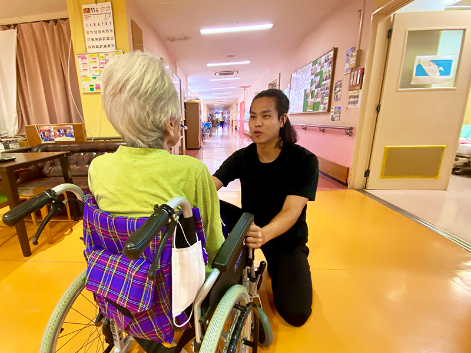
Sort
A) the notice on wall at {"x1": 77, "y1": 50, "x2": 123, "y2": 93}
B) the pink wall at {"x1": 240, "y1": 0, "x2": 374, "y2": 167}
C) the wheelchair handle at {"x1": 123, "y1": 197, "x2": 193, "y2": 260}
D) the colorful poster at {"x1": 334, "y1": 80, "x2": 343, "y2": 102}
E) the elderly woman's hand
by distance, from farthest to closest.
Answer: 1. the colorful poster at {"x1": 334, "y1": 80, "x2": 343, "y2": 102}
2. the pink wall at {"x1": 240, "y1": 0, "x2": 374, "y2": 167}
3. the notice on wall at {"x1": 77, "y1": 50, "x2": 123, "y2": 93}
4. the elderly woman's hand
5. the wheelchair handle at {"x1": 123, "y1": 197, "x2": 193, "y2": 260}

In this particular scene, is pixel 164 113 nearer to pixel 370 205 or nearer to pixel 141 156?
pixel 141 156

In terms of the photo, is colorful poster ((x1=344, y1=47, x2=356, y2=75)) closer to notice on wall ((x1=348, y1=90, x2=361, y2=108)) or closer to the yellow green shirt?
notice on wall ((x1=348, y1=90, x2=361, y2=108))

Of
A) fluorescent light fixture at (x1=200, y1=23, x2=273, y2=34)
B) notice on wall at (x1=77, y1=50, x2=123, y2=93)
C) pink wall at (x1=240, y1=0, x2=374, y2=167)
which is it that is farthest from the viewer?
fluorescent light fixture at (x1=200, y1=23, x2=273, y2=34)

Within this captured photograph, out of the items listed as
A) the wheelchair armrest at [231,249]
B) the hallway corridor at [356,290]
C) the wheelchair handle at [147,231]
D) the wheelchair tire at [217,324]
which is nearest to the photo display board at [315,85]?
the hallway corridor at [356,290]

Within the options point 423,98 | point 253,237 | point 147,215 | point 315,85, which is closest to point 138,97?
point 147,215

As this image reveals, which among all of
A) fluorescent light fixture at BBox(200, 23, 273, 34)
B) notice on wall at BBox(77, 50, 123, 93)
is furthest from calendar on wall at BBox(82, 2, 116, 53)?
fluorescent light fixture at BBox(200, 23, 273, 34)

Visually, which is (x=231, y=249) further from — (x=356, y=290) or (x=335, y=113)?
(x=335, y=113)

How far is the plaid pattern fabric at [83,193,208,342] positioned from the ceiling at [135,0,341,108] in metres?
3.54

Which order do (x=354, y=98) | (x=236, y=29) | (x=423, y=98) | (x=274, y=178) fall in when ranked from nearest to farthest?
1. (x=274, y=178)
2. (x=423, y=98)
3. (x=354, y=98)
4. (x=236, y=29)

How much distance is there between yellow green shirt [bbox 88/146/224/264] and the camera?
54 cm

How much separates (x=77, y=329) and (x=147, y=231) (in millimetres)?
1162

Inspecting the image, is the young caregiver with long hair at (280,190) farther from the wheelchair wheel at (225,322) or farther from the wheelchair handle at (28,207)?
the wheelchair handle at (28,207)

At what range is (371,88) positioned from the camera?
271 cm

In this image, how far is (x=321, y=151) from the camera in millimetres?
4023
